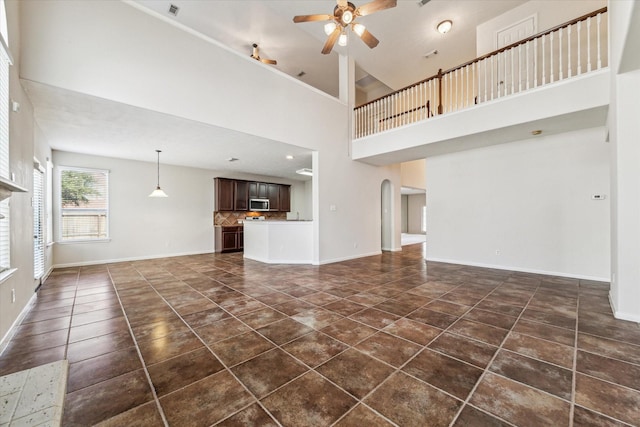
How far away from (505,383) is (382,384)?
80 cm

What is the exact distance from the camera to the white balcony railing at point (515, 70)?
3829mm

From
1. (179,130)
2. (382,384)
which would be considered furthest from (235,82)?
(382,384)

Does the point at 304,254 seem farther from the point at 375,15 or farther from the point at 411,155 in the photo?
the point at 375,15

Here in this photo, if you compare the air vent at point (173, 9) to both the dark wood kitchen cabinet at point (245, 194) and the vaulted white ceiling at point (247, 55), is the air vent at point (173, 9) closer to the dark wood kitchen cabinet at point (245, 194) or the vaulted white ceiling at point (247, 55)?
the vaulted white ceiling at point (247, 55)

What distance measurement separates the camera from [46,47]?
113 inches

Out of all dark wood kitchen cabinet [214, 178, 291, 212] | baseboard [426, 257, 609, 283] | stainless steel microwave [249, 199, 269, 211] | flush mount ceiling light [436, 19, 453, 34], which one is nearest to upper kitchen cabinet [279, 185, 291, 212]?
dark wood kitchen cabinet [214, 178, 291, 212]

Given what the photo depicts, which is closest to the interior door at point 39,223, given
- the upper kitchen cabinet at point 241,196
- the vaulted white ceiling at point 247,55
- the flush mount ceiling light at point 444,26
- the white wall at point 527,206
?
the vaulted white ceiling at point 247,55

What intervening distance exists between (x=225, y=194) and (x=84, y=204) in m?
3.28

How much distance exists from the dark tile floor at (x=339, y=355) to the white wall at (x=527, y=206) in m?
0.83

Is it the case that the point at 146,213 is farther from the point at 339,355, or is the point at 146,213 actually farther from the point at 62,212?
the point at 339,355

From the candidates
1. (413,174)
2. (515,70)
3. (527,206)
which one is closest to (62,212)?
(527,206)

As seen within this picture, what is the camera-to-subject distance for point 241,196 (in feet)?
27.6

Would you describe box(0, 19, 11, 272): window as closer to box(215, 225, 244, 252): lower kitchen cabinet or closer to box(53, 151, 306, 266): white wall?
box(53, 151, 306, 266): white wall

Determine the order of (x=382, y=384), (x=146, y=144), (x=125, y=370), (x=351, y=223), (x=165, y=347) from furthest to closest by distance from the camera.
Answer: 1. (x=351, y=223)
2. (x=146, y=144)
3. (x=165, y=347)
4. (x=125, y=370)
5. (x=382, y=384)
